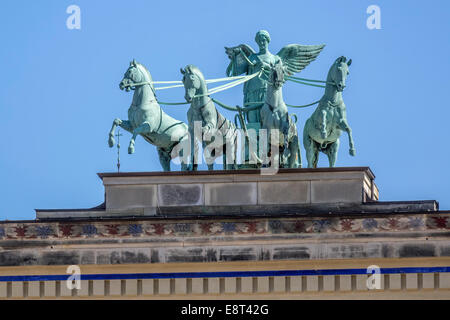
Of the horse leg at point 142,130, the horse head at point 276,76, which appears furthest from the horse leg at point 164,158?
the horse head at point 276,76

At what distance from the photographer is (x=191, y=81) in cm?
4478

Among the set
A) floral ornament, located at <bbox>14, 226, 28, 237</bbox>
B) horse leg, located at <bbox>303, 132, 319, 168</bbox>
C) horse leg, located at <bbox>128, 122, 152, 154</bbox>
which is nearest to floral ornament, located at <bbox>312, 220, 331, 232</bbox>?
horse leg, located at <bbox>303, 132, 319, 168</bbox>

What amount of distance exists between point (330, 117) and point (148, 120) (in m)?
3.54

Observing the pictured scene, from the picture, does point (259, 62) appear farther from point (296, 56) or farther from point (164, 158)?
point (164, 158)

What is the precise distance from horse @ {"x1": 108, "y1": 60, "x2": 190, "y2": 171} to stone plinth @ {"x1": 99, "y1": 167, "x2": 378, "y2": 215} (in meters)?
2.29

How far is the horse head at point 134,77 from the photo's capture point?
45969mm

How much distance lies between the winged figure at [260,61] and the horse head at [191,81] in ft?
9.43

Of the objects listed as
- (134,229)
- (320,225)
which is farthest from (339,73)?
(134,229)

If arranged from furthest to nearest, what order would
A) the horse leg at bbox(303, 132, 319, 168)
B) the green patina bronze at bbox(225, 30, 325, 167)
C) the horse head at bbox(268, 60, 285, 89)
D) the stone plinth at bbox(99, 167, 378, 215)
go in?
the green patina bronze at bbox(225, 30, 325, 167)
the horse leg at bbox(303, 132, 319, 168)
the horse head at bbox(268, 60, 285, 89)
the stone plinth at bbox(99, 167, 378, 215)

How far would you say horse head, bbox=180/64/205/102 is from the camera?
1763 inches

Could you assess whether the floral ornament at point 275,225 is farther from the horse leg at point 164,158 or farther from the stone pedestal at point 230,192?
the horse leg at point 164,158

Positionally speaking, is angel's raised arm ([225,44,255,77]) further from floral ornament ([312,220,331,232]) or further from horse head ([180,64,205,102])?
floral ornament ([312,220,331,232])
